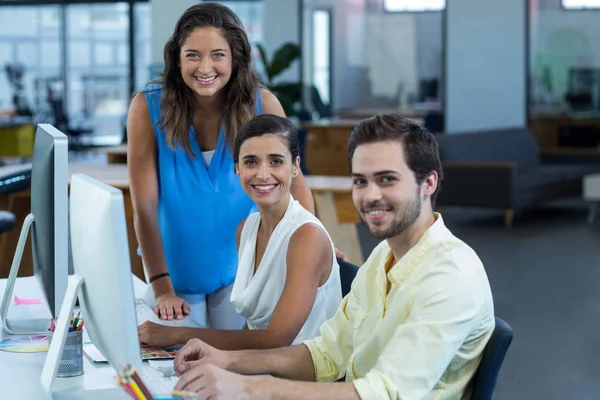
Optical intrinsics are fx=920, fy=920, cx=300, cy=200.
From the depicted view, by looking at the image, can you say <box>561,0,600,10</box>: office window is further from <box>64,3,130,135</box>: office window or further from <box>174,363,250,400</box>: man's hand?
<box>174,363,250,400</box>: man's hand

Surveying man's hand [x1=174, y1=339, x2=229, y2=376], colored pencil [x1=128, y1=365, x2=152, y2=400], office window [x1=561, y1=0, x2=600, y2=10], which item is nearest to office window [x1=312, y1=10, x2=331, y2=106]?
office window [x1=561, y1=0, x2=600, y2=10]

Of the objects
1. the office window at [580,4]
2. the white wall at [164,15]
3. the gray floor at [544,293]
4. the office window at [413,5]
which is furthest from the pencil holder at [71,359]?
the office window at [580,4]

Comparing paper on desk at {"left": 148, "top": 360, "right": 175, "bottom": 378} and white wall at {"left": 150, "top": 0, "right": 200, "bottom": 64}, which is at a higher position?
white wall at {"left": 150, "top": 0, "right": 200, "bottom": 64}

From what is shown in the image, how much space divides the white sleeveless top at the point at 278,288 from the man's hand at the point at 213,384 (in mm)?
621

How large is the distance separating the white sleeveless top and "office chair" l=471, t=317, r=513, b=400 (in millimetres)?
691

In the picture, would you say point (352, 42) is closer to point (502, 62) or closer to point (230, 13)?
point (502, 62)

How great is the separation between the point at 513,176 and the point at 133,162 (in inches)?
260

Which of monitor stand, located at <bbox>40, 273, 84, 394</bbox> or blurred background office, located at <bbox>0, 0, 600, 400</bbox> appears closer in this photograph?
monitor stand, located at <bbox>40, 273, 84, 394</bbox>

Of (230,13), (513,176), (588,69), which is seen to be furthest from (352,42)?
(230,13)

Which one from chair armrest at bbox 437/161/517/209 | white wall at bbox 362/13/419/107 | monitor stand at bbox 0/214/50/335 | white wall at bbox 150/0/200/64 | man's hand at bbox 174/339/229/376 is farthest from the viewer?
white wall at bbox 362/13/419/107

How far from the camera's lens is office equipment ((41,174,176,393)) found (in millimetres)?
1392

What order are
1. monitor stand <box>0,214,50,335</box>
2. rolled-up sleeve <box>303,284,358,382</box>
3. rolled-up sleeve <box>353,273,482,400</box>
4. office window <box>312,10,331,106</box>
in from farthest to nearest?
1. office window <box>312,10,331,106</box>
2. monitor stand <box>0,214,50,335</box>
3. rolled-up sleeve <box>303,284,358,382</box>
4. rolled-up sleeve <box>353,273,482,400</box>

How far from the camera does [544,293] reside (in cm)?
595

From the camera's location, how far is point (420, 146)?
5.92ft
